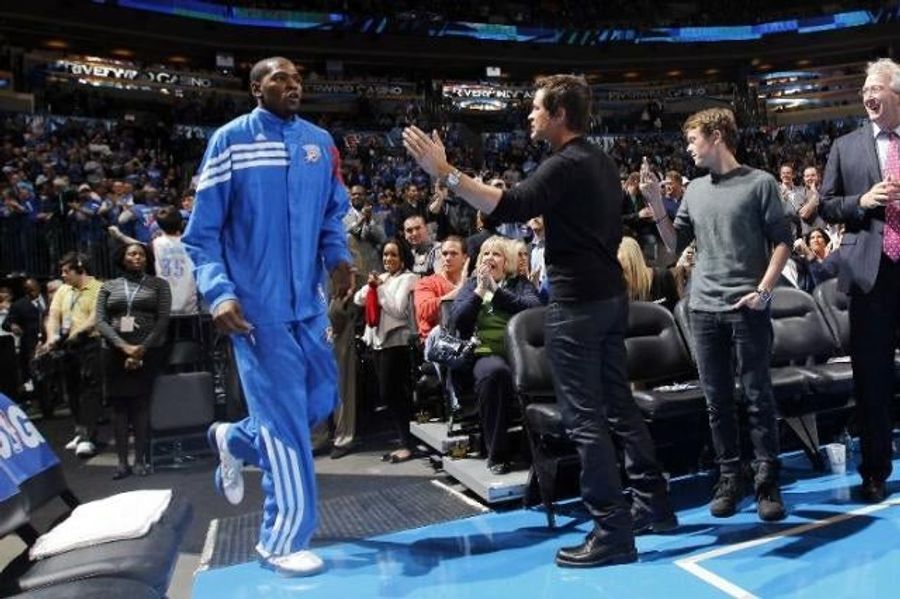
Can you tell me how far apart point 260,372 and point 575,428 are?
47.8 inches

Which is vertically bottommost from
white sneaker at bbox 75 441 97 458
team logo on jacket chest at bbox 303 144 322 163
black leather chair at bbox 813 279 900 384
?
white sneaker at bbox 75 441 97 458

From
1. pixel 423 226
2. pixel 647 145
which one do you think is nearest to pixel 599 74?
pixel 647 145

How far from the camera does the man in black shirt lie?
9.17ft

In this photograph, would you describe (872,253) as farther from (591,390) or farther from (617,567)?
(617,567)

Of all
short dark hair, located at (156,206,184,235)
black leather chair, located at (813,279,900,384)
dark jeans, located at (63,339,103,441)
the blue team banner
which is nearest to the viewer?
the blue team banner

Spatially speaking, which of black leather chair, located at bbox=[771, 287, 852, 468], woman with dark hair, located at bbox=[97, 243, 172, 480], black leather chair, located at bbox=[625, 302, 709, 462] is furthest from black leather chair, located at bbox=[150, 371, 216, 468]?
black leather chair, located at bbox=[771, 287, 852, 468]

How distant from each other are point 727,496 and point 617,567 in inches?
33.1

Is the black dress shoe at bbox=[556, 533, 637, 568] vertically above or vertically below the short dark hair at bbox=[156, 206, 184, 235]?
below

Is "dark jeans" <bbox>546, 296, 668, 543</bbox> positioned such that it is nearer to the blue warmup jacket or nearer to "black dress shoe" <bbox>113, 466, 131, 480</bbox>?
the blue warmup jacket

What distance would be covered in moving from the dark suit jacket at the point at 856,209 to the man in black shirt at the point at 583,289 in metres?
1.16

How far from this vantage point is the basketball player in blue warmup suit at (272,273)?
288 centimetres

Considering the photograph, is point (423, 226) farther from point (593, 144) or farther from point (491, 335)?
point (593, 144)

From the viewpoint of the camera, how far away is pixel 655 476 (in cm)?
312

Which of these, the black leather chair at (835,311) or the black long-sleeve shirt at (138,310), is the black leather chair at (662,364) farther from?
the black long-sleeve shirt at (138,310)
